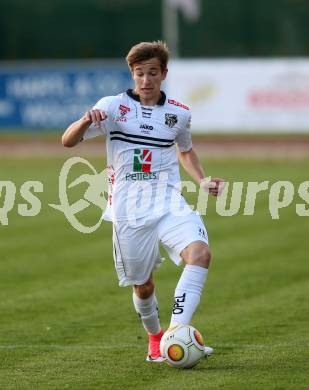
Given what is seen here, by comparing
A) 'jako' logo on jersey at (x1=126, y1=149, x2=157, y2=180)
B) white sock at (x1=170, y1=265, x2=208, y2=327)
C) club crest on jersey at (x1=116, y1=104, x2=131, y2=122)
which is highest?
club crest on jersey at (x1=116, y1=104, x2=131, y2=122)

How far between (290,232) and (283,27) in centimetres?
2347

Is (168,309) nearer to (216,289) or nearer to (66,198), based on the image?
(216,289)

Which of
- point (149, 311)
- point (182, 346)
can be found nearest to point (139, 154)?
point (149, 311)

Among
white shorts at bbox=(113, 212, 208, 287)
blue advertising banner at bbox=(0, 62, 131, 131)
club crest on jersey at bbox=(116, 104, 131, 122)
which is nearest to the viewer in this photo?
white shorts at bbox=(113, 212, 208, 287)

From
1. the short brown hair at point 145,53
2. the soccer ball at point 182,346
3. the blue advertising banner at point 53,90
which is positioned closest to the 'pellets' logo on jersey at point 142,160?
the short brown hair at point 145,53

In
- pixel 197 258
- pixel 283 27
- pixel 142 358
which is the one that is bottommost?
pixel 283 27

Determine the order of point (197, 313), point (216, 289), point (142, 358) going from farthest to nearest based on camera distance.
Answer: point (216, 289) < point (197, 313) < point (142, 358)

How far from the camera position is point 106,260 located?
1502cm

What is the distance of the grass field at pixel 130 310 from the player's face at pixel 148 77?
2066mm

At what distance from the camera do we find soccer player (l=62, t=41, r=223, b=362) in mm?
8250

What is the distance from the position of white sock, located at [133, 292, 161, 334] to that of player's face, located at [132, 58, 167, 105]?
157 cm

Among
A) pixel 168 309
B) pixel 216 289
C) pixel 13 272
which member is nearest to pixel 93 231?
pixel 13 272

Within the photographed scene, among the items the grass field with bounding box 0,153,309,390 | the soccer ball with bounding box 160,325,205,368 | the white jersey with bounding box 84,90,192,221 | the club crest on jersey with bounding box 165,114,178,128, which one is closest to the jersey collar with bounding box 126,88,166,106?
the white jersey with bounding box 84,90,192,221

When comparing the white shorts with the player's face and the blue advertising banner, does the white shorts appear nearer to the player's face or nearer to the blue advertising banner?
the player's face
